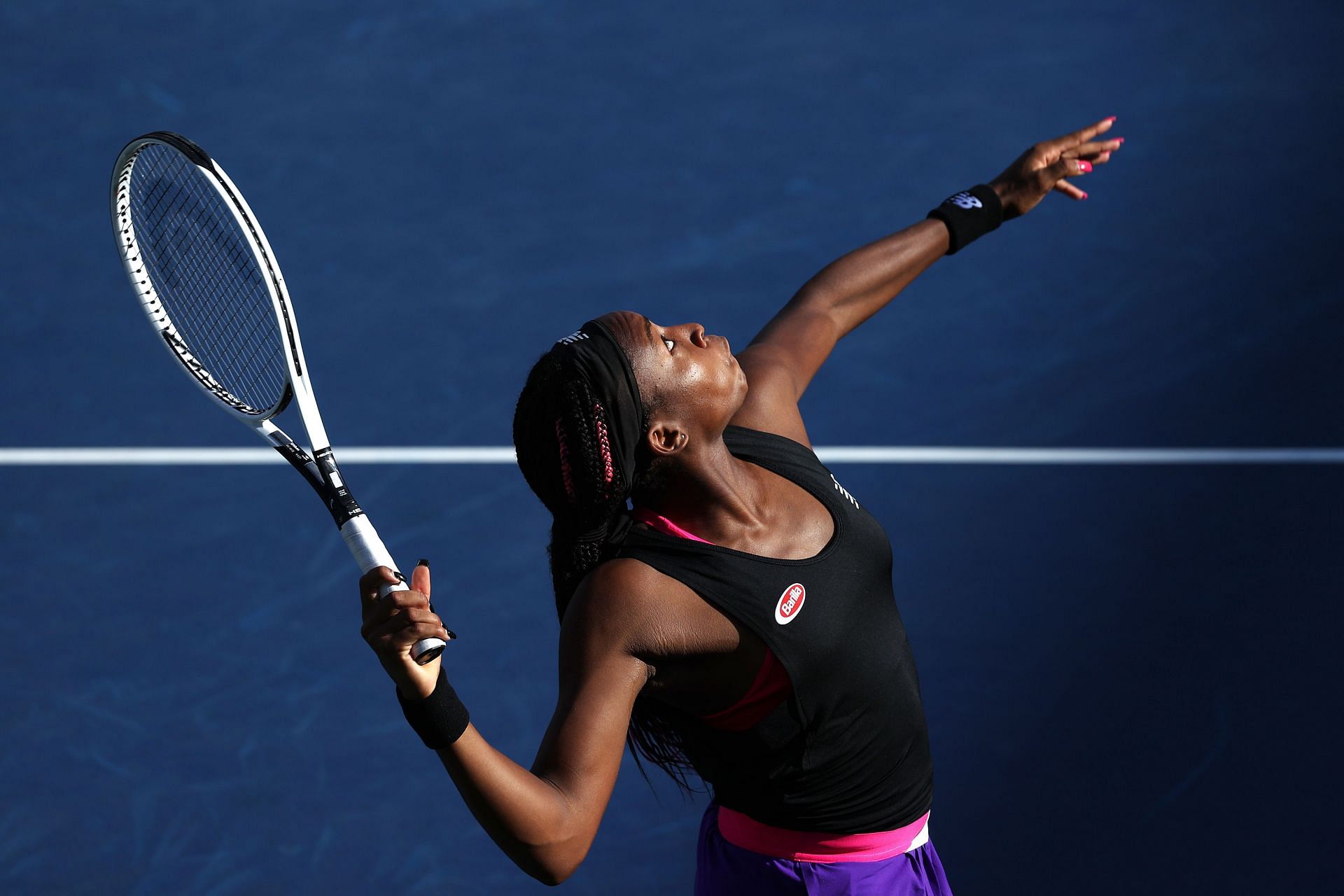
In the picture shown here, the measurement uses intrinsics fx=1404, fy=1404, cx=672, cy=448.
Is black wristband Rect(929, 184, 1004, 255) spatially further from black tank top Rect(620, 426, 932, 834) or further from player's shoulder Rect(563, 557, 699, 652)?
player's shoulder Rect(563, 557, 699, 652)

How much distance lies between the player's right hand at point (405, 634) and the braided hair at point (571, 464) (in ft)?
1.51

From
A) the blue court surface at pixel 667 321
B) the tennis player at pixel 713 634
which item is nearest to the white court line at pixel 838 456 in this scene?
the blue court surface at pixel 667 321

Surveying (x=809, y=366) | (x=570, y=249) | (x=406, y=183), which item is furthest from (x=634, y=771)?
(x=406, y=183)

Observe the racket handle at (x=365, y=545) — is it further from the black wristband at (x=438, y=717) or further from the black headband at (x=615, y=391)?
the black headband at (x=615, y=391)

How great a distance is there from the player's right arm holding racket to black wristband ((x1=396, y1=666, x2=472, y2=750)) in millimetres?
13

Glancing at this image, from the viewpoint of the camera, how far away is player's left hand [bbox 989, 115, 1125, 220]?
348 centimetres

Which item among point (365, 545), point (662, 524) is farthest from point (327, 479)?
point (662, 524)

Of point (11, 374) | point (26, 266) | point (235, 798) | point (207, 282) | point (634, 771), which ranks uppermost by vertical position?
point (26, 266)

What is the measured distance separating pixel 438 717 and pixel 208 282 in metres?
1.76

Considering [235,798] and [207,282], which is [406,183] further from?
[235,798]

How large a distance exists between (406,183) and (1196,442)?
10.00 feet

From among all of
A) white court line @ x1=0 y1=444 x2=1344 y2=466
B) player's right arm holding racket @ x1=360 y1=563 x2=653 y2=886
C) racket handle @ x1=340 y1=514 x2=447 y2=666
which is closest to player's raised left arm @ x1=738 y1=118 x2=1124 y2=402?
player's right arm holding racket @ x1=360 y1=563 x2=653 y2=886

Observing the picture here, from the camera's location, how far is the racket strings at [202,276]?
3285 millimetres

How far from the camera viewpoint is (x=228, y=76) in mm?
5652
